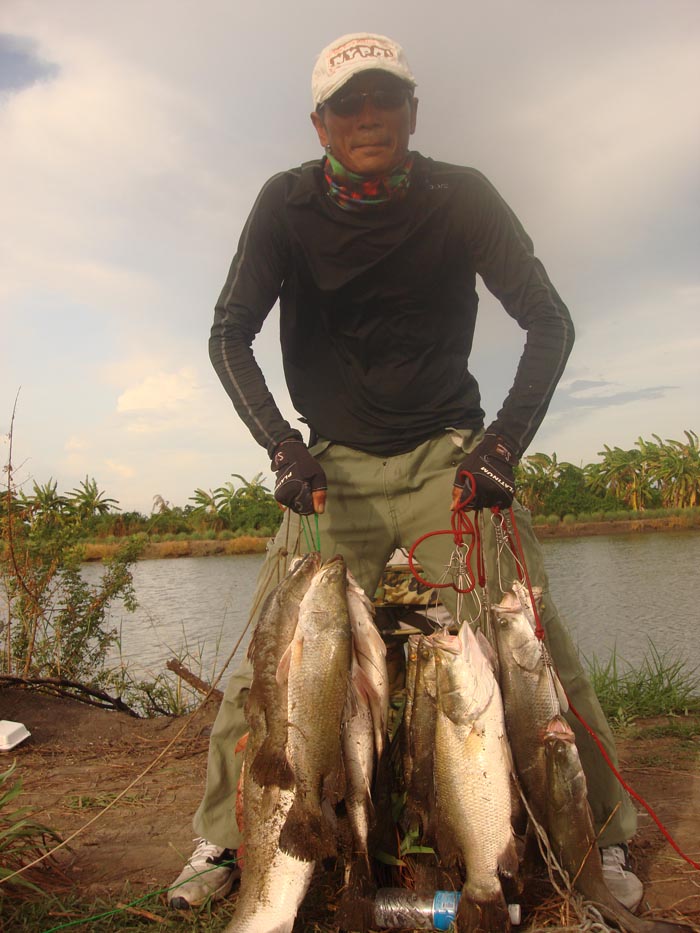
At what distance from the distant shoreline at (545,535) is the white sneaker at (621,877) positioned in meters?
24.9

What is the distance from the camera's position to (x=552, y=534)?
2962 cm

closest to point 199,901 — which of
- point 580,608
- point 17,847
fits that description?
point 17,847

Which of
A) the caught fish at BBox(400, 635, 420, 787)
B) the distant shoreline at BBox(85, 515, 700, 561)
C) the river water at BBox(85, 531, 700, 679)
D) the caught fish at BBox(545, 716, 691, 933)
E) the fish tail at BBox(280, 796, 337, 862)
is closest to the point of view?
the fish tail at BBox(280, 796, 337, 862)

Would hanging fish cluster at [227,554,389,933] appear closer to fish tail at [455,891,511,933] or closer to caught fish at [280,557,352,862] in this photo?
caught fish at [280,557,352,862]

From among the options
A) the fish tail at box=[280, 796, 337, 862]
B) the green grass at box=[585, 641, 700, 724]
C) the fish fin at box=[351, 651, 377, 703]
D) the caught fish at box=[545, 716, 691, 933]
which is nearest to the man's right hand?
the fish fin at box=[351, 651, 377, 703]

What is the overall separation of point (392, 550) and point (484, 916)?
1.59 m

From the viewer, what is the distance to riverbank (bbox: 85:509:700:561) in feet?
93.4

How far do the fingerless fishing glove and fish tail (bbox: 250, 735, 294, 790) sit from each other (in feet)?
3.93

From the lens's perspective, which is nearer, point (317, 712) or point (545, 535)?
point (317, 712)

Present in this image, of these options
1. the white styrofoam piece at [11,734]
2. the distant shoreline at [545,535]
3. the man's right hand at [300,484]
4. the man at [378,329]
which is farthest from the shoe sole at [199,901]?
the distant shoreline at [545,535]

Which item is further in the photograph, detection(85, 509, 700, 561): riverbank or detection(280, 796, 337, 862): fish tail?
detection(85, 509, 700, 561): riverbank

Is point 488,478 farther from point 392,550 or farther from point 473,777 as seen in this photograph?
point 473,777

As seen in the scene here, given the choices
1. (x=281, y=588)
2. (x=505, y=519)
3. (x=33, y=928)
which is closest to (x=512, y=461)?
(x=505, y=519)

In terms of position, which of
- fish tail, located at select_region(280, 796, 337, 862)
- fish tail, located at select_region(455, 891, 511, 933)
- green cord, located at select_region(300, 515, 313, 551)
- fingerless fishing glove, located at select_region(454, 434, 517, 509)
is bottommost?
fish tail, located at select_region(455, 891, 511, 933)
